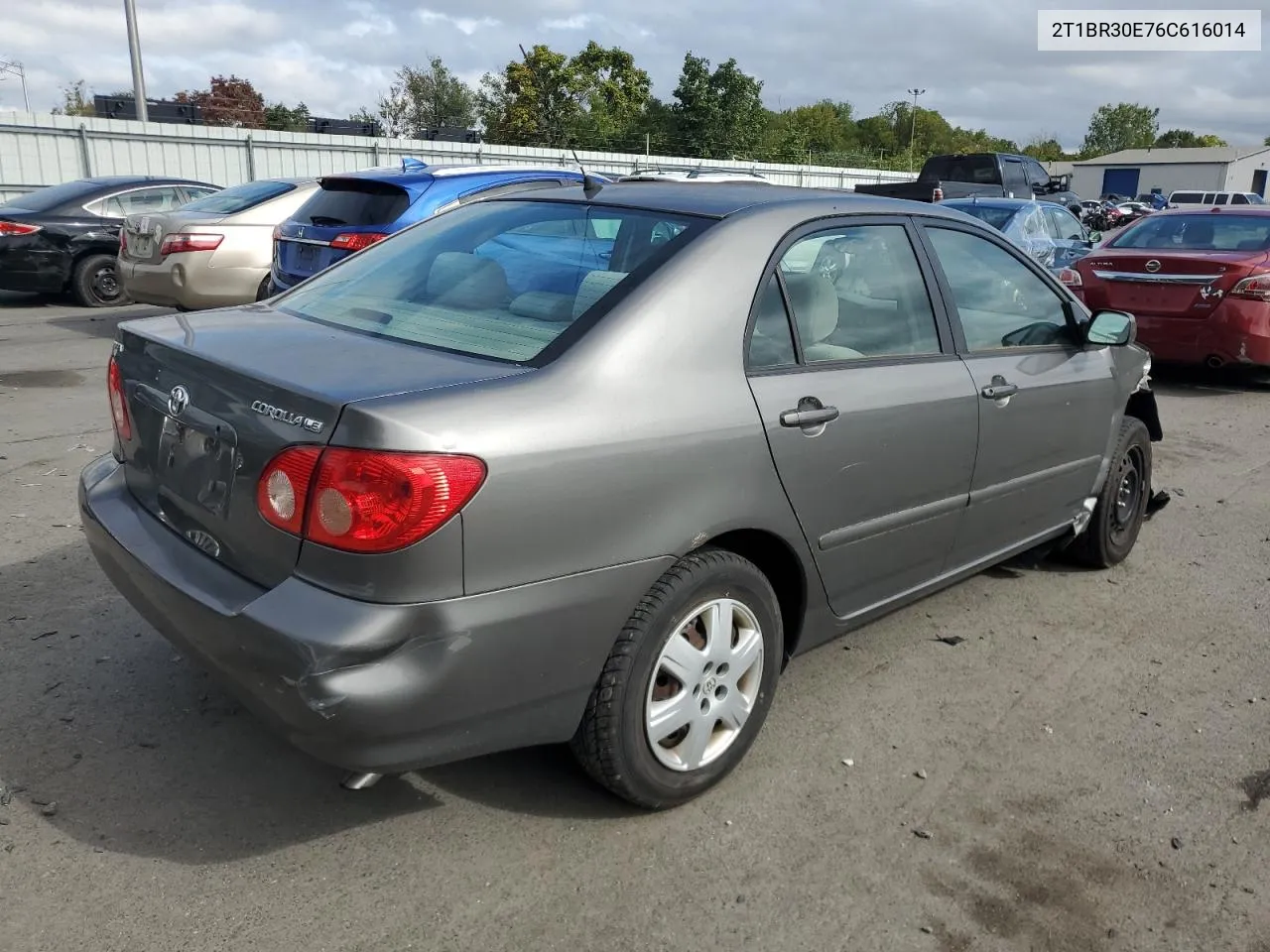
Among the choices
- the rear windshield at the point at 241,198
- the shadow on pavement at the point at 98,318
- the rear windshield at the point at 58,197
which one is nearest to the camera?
the rear windshield at the point at 241,198

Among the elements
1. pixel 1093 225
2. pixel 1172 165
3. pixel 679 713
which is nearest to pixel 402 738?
pixel 679 713

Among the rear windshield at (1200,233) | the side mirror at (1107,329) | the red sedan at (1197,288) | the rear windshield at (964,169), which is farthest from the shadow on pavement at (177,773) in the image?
the rear windshield at (964,169)

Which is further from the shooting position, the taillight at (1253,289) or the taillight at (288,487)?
the taillight at (1253,289)

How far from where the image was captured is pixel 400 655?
2.28 meters

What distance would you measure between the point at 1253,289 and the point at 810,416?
24.1 feet

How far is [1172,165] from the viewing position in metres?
80.3

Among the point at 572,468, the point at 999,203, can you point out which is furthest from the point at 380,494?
the point at 999,203

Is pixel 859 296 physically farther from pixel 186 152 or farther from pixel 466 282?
pixel 186 152

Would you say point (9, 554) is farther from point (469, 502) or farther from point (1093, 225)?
point (1093, 225)

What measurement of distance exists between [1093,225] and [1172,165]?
243ft

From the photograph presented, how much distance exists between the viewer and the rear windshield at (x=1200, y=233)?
9.48 meters

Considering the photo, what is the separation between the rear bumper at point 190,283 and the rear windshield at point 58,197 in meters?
2.59

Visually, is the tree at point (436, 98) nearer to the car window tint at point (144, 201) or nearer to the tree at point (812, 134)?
the tree at point (812, 134)

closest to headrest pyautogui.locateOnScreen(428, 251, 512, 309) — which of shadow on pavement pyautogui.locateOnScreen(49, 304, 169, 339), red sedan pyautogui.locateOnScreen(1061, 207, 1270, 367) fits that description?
red sedan pyautogui.locateOnScreen(1061, 207, 1270, 367)
